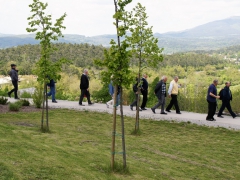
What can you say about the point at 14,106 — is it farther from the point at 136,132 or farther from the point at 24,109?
the point at 136,132

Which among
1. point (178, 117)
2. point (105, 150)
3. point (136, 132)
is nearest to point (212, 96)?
point (178, 117)

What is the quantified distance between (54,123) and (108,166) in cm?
642

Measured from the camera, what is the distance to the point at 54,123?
13141mm

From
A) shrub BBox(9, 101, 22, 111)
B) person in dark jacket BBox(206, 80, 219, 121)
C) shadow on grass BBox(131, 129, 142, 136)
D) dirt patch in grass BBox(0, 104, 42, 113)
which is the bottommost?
shadow on grass BBox(131, 129, 142, 136)

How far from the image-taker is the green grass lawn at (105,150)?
6225 mm

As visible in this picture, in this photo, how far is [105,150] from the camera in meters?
9.02

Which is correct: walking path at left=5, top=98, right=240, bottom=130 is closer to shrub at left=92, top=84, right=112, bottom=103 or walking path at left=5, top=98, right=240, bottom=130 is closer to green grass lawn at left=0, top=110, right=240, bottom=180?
green grass lawn at left=0, top=110, right=240, bottom=180

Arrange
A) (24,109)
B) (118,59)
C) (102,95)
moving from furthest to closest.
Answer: (102,95)
(24,109)
(118,59)

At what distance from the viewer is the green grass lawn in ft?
20.4

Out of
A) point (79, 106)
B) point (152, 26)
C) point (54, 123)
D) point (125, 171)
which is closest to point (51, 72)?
point (54, 123)

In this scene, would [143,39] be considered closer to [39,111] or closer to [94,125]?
[94,125]

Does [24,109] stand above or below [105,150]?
above

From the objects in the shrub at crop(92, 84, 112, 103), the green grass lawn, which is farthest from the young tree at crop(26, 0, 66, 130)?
the shrub at crop(92, 84, 112, 103)

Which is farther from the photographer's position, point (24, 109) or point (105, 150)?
point (24, 109)
